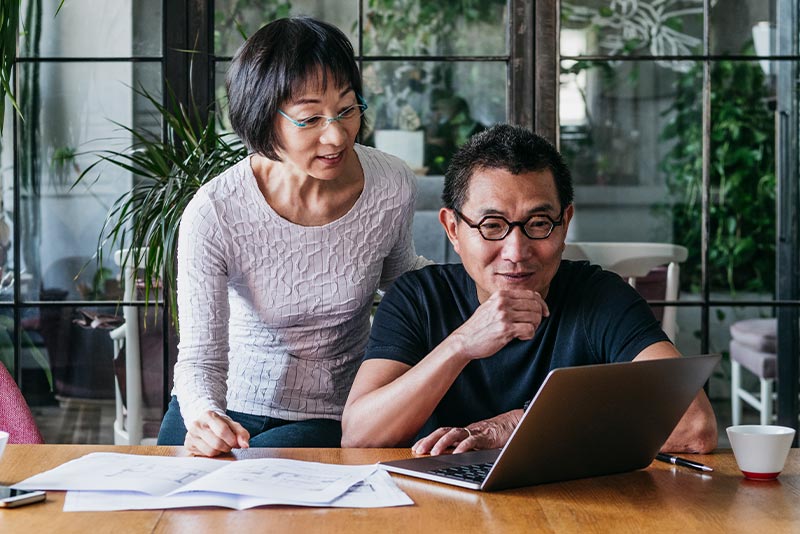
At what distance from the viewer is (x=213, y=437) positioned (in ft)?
5.16

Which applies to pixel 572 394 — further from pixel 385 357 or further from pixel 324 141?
pixel 324 141

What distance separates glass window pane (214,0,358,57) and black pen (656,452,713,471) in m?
2.24

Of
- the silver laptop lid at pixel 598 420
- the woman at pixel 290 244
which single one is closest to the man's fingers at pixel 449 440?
the silver laptop lid at pixel 598 420

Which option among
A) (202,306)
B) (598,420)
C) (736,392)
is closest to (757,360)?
(736,392)

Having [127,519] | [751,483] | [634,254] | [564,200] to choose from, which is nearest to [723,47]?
[634,254]

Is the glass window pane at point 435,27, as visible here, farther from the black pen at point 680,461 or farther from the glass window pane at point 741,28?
the black pen at point 680,461

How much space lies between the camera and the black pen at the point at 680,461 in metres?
1.49

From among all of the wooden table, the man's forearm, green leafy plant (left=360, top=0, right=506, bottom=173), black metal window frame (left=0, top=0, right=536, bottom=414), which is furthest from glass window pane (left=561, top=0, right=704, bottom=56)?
the wooden table

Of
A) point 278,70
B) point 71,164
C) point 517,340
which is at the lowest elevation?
point 517,340

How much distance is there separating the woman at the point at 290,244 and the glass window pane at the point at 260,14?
1395 mm

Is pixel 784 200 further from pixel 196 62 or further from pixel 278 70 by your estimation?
pixel 278 70

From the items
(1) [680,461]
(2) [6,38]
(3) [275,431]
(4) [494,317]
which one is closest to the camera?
(1) [680,461]

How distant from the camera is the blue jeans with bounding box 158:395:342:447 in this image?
6.69 ft

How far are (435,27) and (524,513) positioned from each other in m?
2.56
